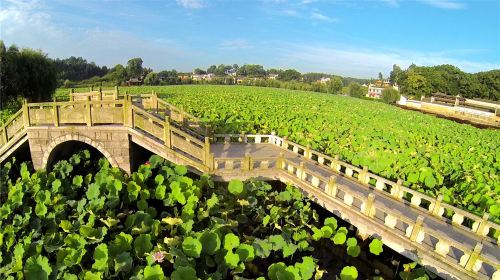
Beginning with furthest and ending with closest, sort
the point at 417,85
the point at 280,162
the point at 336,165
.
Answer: the point at 417,85 → the point at 336,165 → the point at 280,162

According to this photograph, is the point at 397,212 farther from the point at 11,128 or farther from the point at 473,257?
the point at 11,128

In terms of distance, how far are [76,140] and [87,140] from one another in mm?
452

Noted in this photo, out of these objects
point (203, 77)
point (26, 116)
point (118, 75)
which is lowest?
point (26, 116)

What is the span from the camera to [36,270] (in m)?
5.66

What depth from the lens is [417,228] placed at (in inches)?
262

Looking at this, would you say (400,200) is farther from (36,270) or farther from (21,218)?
(21,218)

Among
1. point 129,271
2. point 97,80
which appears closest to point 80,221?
point 129,271

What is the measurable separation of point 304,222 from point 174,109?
8791 mm

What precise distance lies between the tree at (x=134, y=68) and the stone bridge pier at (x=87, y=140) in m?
90.7

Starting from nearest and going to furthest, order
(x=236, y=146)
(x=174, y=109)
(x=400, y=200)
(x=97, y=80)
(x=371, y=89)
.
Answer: (x=400, y=200), (x=236, y=146), (x=174, y=109), (x=97, y=80), (x=371, y=89)

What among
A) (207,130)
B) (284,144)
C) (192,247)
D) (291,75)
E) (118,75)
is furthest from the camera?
(291,75)

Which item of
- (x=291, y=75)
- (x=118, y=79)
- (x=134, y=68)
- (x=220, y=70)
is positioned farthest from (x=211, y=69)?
(x=118, y=79)

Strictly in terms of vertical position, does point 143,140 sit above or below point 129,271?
above

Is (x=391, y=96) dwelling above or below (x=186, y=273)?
above
